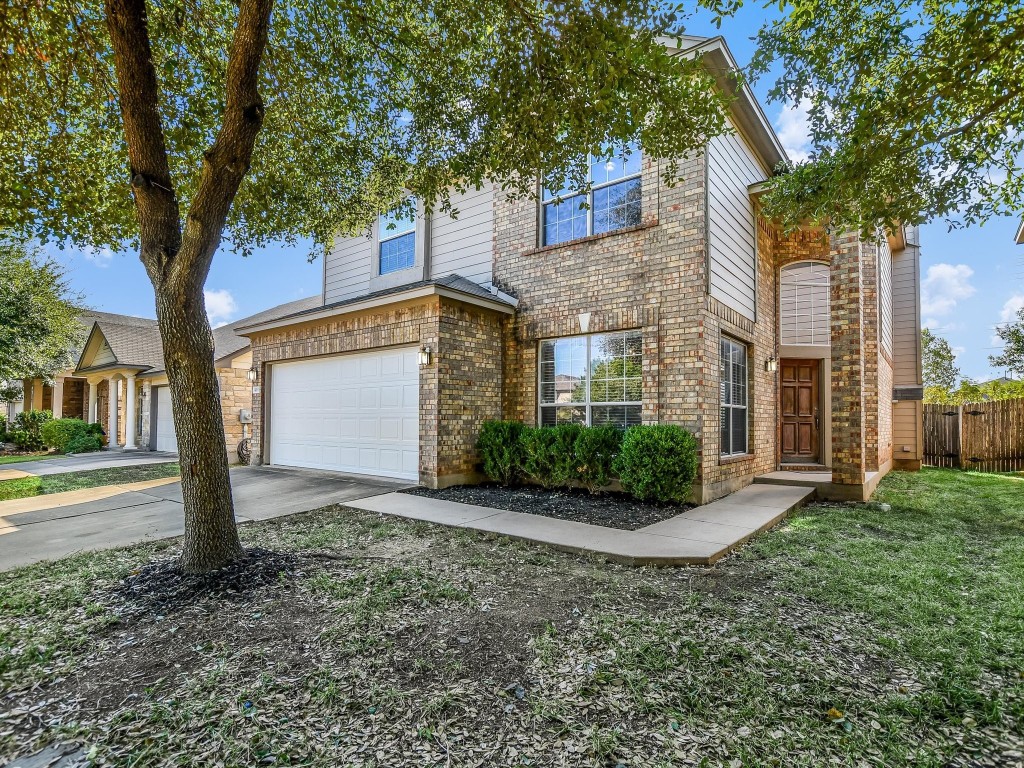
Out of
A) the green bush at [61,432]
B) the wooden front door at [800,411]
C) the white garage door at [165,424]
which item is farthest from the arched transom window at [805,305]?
the green bush at [61,432]

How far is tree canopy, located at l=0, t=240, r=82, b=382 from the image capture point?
519 inches

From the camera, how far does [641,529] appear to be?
5.46 m

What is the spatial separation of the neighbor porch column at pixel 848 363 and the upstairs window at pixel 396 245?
764cm

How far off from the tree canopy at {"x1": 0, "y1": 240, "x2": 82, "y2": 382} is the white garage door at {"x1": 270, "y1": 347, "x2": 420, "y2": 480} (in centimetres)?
794

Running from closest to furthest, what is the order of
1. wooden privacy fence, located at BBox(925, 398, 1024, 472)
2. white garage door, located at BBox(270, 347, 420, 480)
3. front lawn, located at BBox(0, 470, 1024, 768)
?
1. front lawn, located at BBox(0, 470, 1024, 768)
2. white garage door, located at BBox(270, 347, 420, 480)
3. wooden privacy fence, located at BBox(925, 398, 1024, 472)

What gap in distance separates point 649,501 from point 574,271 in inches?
146

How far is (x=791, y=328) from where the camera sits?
35.1 ft

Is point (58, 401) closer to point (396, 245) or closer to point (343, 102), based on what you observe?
point (396, 245)

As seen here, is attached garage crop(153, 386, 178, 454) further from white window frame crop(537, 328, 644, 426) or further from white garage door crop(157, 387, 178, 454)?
white window frame crop(537, 328, 644, 426)

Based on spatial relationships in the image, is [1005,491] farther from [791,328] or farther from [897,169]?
[897,169]

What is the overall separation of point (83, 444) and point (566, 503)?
17.3 metres

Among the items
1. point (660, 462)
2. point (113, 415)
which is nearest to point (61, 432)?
point (113, 415)

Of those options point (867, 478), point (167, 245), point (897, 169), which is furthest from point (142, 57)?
point (867, 478)

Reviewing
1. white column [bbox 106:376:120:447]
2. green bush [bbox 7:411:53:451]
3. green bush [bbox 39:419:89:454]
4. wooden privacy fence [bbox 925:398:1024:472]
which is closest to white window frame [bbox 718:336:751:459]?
wooden privacy fence [bbox 925:398:1024:472]
